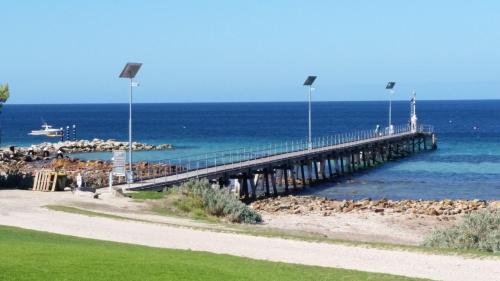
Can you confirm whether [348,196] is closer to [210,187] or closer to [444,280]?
[210,187]

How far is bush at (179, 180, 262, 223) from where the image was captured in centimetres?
3059

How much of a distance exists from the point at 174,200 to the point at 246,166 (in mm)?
15502

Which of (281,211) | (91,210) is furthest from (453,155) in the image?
(91,210)

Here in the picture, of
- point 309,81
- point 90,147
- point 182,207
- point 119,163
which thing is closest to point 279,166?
point 309,81

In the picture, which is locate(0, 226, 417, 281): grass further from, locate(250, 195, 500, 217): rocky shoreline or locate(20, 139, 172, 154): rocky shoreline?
locate(20, 139, 172, 154): rocky shoreline

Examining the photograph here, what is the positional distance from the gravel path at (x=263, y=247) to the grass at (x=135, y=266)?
118 centimetres

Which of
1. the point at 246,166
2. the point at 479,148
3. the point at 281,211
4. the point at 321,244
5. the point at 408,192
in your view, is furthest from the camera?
the point at 479,148

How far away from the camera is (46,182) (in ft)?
117

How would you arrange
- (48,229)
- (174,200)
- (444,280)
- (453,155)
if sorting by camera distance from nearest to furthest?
(444,280)
(48,229)
(174,200)
(453,155)

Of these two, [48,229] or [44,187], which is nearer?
[48,229]

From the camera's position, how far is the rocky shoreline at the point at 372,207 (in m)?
37.6

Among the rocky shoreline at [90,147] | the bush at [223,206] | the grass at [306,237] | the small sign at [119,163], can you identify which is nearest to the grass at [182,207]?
the grass at [306,237]

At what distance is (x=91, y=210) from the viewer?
2909 cm

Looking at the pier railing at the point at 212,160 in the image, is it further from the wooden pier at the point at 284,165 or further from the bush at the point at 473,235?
the bush at the point at 473,235
